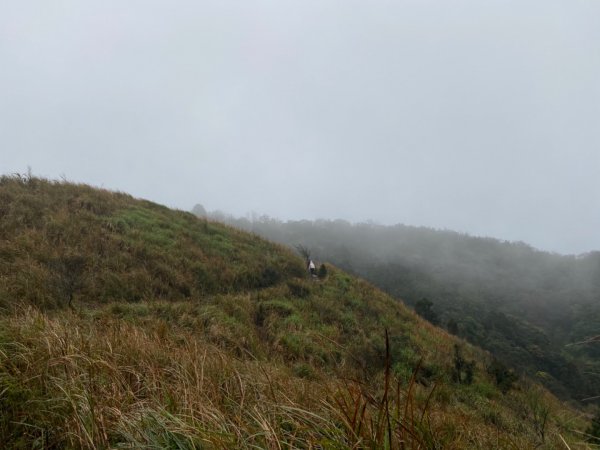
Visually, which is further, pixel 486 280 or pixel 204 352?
pixel 486 280

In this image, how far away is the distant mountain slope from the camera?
119 feet

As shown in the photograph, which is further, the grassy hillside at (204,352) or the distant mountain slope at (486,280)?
the distant mountain slope at (486,280)

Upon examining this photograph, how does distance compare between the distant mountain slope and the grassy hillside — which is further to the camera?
the distant mountain slope

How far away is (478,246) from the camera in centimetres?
10606

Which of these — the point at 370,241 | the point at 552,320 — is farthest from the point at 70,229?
the point at 370,241

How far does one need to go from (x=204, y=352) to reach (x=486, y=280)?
8780 centimetres

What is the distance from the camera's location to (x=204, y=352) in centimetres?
374

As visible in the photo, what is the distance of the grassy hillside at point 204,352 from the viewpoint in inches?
84.0

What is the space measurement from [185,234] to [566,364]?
2976cm

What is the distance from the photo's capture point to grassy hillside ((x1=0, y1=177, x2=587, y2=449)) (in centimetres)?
213

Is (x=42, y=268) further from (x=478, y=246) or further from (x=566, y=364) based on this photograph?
(x=478, y=246)

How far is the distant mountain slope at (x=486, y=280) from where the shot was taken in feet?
119

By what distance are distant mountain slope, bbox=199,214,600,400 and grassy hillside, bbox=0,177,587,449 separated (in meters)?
10.5

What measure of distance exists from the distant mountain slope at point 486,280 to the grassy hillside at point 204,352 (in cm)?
1047
